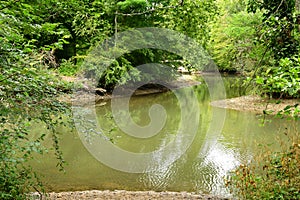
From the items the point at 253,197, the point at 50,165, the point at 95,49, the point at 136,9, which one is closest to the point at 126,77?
the point at 95,49

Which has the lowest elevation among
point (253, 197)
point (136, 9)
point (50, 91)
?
point (253, 197)

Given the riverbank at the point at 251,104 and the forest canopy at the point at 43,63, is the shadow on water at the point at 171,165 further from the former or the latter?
the riverbank at the point at 251,104

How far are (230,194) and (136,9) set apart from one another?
40.9ft

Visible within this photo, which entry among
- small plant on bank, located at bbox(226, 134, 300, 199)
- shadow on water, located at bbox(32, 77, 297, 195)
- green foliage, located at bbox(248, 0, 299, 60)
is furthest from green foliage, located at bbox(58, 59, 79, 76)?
small plant on bank, located at bbox(226, 134, 300, 199)

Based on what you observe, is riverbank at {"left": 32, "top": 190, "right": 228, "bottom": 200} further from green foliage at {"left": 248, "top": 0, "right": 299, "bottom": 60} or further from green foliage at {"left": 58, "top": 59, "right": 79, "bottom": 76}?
green foliage at {"left": 248, "top": 0, "right": 299, "bottom": 60}

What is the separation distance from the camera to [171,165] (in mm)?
6488

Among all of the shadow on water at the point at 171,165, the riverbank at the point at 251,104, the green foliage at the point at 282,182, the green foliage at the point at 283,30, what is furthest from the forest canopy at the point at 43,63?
the riverbank at the point at 251,104

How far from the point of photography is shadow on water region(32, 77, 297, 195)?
213 inches

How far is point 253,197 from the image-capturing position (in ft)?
12.3

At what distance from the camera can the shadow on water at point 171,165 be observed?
541 centimetres

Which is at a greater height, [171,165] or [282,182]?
[282,182]

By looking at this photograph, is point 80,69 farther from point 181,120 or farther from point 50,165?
point 50,165

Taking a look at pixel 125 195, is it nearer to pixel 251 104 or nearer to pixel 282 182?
pixel 282 182

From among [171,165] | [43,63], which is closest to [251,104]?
[171,165]
